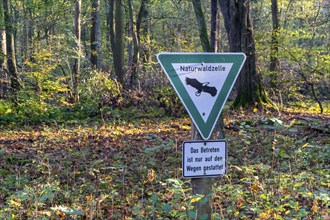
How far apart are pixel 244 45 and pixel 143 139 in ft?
17.2

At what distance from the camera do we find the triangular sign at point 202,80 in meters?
2.87

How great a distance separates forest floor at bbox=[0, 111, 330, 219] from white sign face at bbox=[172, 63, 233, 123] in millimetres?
761

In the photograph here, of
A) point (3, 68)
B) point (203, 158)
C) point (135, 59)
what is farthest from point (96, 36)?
point (203, 158)

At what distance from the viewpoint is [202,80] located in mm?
2910

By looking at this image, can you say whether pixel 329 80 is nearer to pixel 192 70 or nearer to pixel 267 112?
pixel 267 112

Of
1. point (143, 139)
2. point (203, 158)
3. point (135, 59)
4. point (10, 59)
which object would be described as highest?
point (135, 59)

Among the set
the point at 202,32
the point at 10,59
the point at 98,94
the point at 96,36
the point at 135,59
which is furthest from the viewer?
the point at 96,36

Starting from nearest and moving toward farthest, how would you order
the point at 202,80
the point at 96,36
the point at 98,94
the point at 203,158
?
the point at 202,80 < the point at 203,158 < the point at 98,94 < the point at 96,36

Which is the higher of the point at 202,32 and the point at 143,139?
the point at 202,32

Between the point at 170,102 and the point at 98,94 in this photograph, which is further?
the point at 98,94

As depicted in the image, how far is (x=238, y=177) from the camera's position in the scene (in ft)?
20.1

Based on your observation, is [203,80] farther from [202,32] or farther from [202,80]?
[202,32]

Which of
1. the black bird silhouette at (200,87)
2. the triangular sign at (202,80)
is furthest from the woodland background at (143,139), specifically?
the black bird silhouette at (200,87)

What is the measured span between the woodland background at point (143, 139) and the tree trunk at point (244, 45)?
0.20ft
